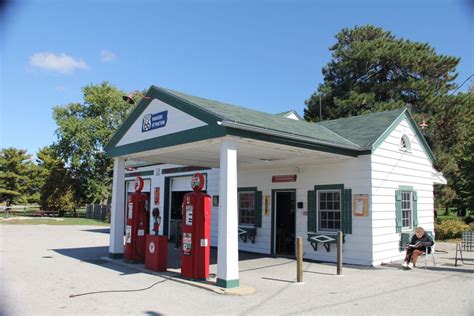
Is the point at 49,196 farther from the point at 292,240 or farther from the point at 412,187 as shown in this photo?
the point at 412,187

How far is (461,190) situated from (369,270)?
952 inches

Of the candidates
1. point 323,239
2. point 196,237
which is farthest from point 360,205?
point 196,237

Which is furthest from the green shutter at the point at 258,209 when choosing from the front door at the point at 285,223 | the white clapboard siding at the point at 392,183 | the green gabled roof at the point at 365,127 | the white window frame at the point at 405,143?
the white window frame at the point at 405,143

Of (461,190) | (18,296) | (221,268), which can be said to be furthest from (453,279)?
(461,190)

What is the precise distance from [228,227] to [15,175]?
145 ft

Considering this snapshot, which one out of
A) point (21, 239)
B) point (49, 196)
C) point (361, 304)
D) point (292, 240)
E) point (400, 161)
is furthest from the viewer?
point (49, 196)

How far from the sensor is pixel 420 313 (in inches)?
253

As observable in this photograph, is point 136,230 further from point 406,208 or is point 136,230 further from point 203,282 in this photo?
point 406,208

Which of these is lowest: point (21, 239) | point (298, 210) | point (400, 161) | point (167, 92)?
point (21, 239)

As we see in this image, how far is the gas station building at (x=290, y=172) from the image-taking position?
341 inches

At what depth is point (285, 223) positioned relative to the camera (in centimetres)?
1496

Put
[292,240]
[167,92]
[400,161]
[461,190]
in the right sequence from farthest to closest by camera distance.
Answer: [461,190], [292,240], [400,161], [167,92]

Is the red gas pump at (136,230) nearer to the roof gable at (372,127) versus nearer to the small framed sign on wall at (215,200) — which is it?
the small framed sign on wall at (215,200)

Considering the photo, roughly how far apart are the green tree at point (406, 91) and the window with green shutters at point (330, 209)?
1455 cm
